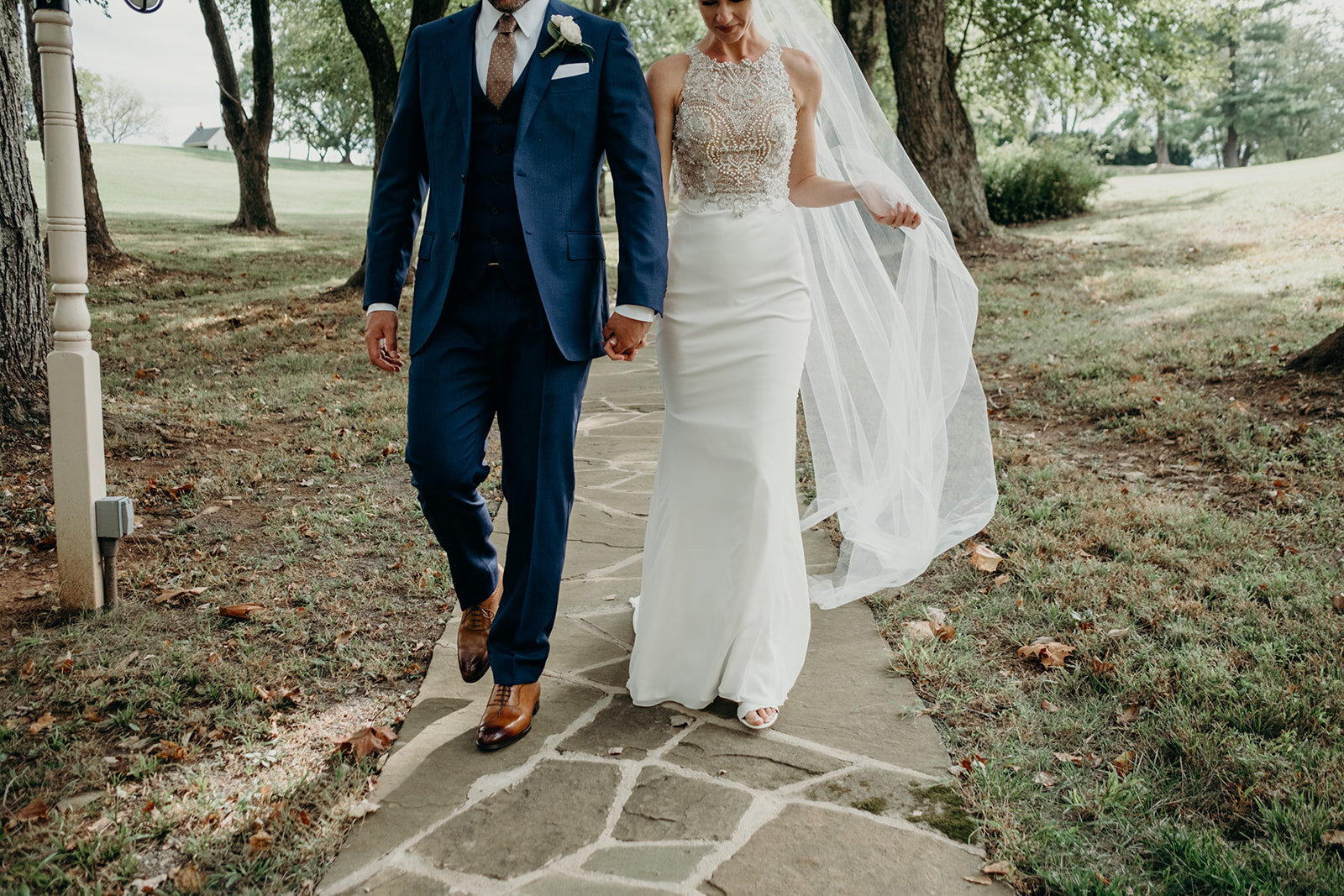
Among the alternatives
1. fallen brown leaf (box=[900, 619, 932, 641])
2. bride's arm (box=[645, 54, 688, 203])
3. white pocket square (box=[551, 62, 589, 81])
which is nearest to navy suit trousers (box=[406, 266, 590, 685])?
white pocket square (box=[551, 62, 589, 81])

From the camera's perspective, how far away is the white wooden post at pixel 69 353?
12.7 feet

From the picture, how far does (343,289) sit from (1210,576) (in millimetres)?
11709

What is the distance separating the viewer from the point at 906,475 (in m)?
4.14

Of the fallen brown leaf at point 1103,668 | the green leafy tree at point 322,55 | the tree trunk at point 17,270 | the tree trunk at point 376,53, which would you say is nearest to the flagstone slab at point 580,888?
the fallen brown leaf at point 1103,668

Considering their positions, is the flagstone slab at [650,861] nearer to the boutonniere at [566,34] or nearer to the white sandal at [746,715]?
the white sandal at [746,715]

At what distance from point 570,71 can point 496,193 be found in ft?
1.48

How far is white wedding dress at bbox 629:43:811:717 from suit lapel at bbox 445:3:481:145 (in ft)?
2.50

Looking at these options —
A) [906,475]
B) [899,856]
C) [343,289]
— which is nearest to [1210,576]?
[906,475]

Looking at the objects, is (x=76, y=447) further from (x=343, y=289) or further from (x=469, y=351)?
(x=343, y=289)

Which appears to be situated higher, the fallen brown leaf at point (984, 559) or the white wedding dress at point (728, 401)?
the white wedding dress at point (728, 401)

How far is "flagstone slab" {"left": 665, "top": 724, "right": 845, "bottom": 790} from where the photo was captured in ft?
9.88

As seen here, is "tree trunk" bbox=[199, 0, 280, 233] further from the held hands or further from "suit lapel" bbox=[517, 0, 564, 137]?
the held hands

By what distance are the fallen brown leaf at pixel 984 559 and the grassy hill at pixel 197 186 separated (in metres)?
25.3

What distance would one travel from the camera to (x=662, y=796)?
9.55 feet
